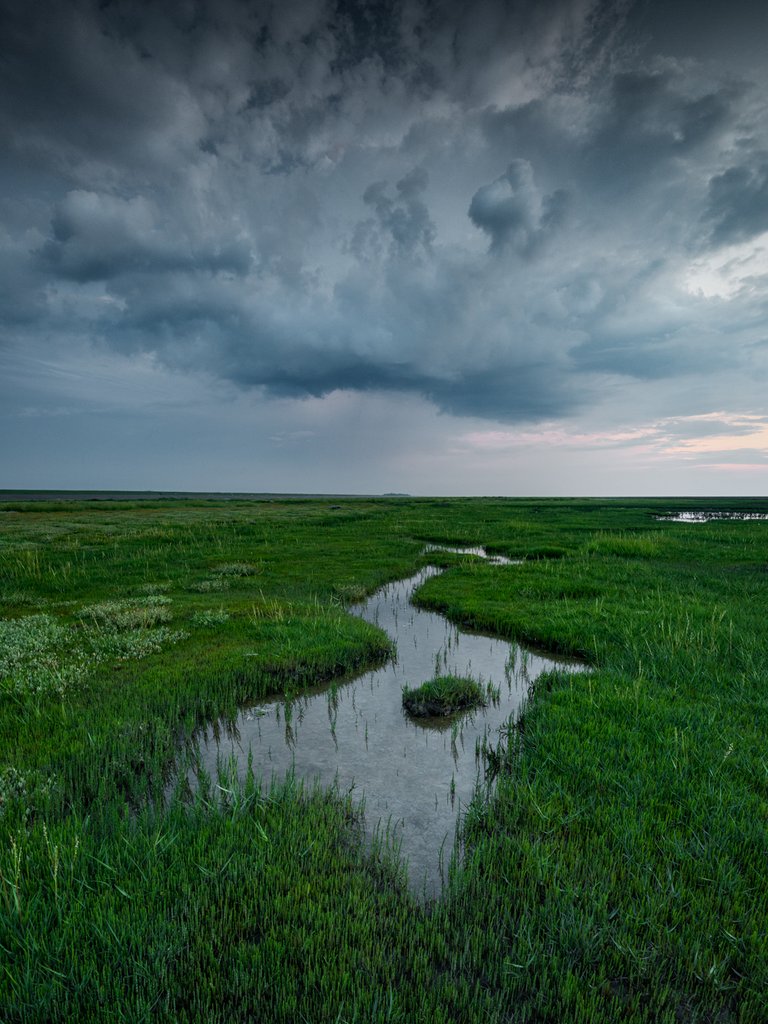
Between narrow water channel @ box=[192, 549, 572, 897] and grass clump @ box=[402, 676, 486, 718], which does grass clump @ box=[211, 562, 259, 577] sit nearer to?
narrow water channel @ box=[192, 549, 572, 897]

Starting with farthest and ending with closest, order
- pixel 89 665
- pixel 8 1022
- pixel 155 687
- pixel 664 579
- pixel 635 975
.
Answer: pixel 664 579 → pixel 89 665 → pixel 155 687 → pixel 635 975 → pixel 8 1022

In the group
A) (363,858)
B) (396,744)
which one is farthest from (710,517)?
(363,858)

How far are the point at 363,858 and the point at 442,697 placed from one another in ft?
14.6

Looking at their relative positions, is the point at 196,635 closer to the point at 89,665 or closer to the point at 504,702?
the point at 89,665

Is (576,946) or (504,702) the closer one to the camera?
(576,946)

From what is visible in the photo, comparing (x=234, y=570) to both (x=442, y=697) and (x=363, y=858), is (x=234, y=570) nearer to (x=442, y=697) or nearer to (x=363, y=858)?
(x=442, y=697)

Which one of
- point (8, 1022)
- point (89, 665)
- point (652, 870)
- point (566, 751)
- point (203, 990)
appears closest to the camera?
point (8, 1022)

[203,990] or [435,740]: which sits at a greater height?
[203,990]

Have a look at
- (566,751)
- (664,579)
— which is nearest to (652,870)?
(566,751)

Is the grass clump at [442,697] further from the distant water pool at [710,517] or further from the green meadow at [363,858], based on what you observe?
the distant water pool at [710,517]

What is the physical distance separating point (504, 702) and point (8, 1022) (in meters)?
8.36

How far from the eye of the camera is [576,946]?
13.5 ft

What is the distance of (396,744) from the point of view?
817cm

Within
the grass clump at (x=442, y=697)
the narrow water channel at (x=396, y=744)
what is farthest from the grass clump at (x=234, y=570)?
the grass clump at (x=442, y=697)
